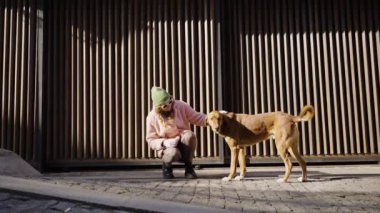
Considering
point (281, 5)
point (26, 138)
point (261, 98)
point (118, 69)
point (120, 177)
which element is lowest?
point (120, 177)

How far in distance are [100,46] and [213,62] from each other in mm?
1905

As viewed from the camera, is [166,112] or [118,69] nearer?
[166,112]

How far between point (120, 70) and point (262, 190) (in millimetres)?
3843

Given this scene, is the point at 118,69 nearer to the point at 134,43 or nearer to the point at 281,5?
the point at 134,43

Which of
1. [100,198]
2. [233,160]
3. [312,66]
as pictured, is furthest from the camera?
[312,66]

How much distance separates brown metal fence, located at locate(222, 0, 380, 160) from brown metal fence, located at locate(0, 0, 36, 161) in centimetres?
320

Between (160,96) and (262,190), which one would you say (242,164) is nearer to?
(262,190)

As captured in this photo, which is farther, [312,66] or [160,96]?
[312,66]

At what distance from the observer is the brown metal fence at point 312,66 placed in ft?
26.3

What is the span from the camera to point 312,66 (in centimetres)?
812

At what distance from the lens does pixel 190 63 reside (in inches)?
320

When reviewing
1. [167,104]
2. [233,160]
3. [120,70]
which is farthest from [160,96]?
[120,70]

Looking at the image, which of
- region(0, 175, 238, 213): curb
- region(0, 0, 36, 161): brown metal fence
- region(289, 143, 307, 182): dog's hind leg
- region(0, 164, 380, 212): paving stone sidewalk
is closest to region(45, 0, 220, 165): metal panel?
region(0, 0, 36, 161): brown metal fence

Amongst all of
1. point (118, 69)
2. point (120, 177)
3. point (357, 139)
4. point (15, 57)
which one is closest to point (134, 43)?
point (118, 69)
